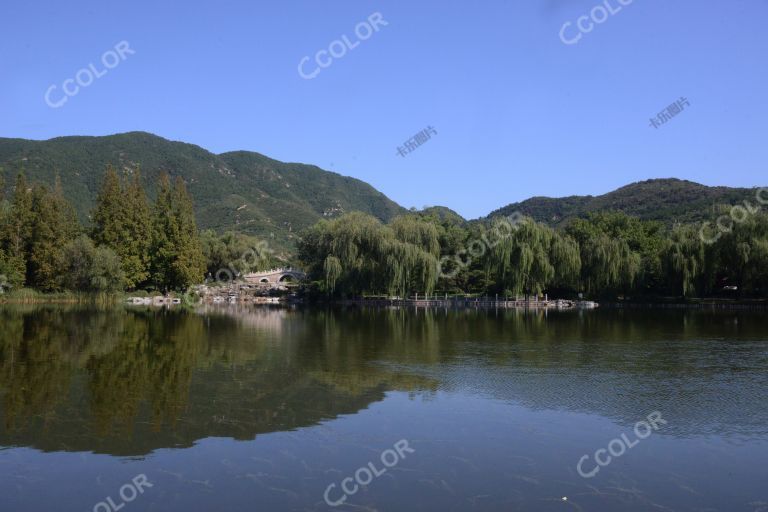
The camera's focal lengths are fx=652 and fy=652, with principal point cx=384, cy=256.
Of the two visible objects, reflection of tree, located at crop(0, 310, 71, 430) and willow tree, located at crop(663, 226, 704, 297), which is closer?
reflection of tree, located at crop(0, 310, 71, 430)

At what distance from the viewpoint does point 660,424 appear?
12.5 m

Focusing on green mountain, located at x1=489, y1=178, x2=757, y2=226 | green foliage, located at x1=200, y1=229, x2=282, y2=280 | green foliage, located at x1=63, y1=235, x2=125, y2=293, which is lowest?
green foliage, located at x1=63, y1=235, x2=125, y2=293

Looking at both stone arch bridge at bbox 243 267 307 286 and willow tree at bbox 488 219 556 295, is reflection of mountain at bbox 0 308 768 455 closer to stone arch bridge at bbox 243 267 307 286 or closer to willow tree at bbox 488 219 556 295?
willow tree at bbox 488 219 556 295

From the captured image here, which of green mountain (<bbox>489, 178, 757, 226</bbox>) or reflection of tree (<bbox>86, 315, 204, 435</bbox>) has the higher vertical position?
green mountain (<bbox>489, 178, 757, 226</bbox>)

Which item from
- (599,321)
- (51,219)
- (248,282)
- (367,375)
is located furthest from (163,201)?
(367,375)

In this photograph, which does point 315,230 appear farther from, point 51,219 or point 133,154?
point 133,154

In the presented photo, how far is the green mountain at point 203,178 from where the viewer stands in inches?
4771

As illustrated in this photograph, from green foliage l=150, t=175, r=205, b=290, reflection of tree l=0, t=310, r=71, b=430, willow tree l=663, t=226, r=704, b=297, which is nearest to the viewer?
reflection of tree l=0, t=310, r=71, b=430

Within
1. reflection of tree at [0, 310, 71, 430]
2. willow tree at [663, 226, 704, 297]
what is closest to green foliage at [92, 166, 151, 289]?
A: reflection of tree at [0, 310, 71, 430]

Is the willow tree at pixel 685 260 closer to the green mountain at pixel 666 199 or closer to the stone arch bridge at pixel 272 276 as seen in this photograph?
the stone arch bridge at pixel 272 276

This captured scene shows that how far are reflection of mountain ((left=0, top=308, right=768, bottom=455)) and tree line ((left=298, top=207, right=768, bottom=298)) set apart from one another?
24557mm

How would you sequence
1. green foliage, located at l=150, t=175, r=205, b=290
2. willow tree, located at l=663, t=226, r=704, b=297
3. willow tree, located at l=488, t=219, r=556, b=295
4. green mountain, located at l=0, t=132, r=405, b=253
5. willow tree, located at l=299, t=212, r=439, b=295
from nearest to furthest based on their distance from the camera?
willow tree, located at l=663, t=226, r=704, b=297 → willow tree, located at l=299, t=212, r=439, b=295 → willow tree, located at l=488, t=219, r=556, b=295 → green foliage, located at l=150, t=175, r=205, b=290 → green mountain, located at l=0, t=132, r=405, b=253

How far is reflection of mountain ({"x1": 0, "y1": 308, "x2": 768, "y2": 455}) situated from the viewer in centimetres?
1234

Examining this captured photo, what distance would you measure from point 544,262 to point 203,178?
406 ft
